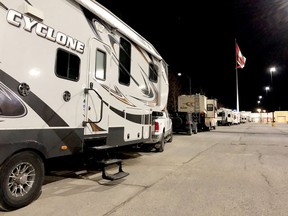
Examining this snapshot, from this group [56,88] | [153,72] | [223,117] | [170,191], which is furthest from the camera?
[223,117]

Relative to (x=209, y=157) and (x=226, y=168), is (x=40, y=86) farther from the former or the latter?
(x=209, y=157)

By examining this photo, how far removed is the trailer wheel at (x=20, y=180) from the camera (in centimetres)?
482

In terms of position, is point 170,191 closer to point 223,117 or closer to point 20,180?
point 20,180

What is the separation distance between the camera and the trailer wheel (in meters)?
4.82

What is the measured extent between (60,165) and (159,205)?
14.6ft

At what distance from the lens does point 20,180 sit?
5066 mm

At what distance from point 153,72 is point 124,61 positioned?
282 centimetres

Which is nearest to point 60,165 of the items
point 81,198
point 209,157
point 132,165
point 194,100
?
point 132,165

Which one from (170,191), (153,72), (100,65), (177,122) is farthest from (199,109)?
(170,191)

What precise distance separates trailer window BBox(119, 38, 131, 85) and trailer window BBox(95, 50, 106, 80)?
0.92 meters

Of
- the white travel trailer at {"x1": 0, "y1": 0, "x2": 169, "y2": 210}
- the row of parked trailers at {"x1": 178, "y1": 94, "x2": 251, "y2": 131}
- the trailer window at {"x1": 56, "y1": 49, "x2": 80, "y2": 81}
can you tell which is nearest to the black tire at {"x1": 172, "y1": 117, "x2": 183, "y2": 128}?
the row of parked trailers at {"x1": 178, "y1": 94, "x2": 251, "y2": 131}

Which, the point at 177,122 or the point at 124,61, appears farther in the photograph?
the point at 177,122

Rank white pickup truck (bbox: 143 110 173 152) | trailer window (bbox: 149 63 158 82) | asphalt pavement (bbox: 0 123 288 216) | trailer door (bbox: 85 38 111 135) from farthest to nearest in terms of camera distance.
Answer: white pickup truck (bbox: 143 110 173 152)
trailer window (bbox: 149 63 158 82)
trailer door (bbox: 85 38 111 135)
asphalt pavement (bbox: 0 123 288 216)

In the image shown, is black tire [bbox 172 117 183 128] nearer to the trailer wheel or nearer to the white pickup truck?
the white pickup truck
